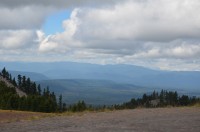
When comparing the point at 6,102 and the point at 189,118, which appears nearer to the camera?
the point at 189,118

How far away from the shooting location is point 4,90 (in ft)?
449

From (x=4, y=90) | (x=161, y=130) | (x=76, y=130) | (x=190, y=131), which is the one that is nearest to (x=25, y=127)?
(x=76, y=130)

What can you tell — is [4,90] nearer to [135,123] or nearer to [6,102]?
[6,102]

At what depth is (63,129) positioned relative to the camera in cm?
2192

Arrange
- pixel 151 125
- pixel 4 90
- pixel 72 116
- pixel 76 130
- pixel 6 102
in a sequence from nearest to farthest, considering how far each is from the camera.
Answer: pixel 76 130, pixel 151 125, pixel 72 116, pixel 6 102, pixel 4 90

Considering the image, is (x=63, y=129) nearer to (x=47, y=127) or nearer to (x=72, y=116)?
(x=47, y=127)

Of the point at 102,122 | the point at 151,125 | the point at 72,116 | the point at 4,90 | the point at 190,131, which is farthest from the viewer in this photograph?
the point at 4,90

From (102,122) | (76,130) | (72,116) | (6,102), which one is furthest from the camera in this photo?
(6,102)

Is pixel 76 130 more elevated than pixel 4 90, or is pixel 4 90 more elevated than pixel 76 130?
pixel 4 90

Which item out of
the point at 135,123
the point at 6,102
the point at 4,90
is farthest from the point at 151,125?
the point at 4,90

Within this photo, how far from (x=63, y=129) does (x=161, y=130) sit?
5.41 metres

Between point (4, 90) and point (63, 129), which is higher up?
point (4, 90)

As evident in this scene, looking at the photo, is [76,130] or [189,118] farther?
[189,118]

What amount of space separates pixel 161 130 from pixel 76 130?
453cm
